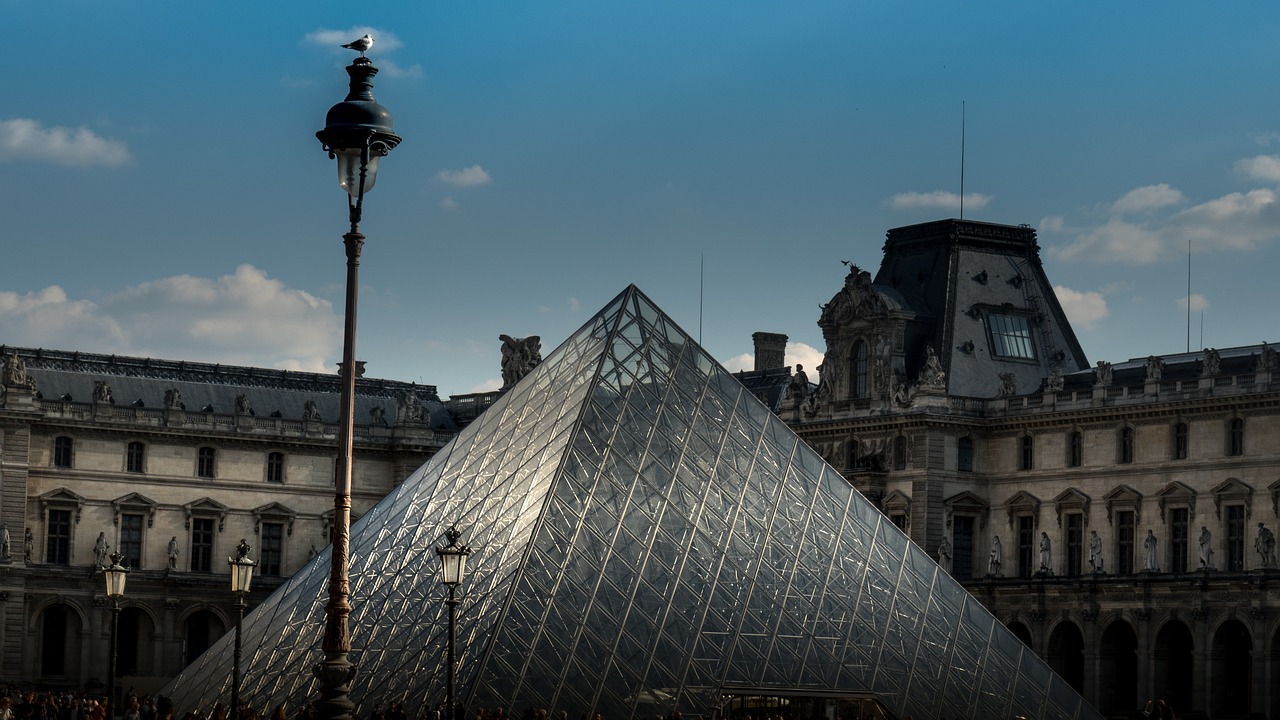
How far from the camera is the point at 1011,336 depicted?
81375mm

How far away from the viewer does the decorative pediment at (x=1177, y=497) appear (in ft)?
231

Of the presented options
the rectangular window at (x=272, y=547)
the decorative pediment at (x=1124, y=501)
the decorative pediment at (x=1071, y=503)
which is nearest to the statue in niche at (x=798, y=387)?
the decorative pediment at (x=1071, y=503)

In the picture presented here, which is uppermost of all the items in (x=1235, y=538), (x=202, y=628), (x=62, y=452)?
(x=62, y=452)

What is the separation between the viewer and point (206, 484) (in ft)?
278

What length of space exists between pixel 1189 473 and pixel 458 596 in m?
32.0

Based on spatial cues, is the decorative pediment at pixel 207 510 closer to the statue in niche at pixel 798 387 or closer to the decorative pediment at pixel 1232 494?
the statue in niche at pixel 798 387

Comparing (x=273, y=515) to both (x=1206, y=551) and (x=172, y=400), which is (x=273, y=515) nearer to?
(x=172, y=400)

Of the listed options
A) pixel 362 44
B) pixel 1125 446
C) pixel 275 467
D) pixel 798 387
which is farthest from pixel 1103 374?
pixel 362 44

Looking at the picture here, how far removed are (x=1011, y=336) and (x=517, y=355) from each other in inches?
796

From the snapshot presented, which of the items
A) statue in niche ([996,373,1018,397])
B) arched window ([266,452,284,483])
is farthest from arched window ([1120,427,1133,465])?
arched window ([266,452,284,483])

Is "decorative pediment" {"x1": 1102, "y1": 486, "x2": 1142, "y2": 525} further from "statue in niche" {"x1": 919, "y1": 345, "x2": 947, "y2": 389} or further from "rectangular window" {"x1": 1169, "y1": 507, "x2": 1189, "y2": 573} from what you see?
"statue in niche" {"x1": 919, "y1": 345, "x2": 947, "y2": 389}

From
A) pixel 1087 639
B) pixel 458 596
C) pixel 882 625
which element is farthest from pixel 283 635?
pixel 1087 639

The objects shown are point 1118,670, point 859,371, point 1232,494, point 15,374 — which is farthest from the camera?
point 859,371

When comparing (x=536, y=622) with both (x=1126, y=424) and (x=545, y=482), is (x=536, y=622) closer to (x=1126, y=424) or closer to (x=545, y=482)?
(x=545, y=482)
